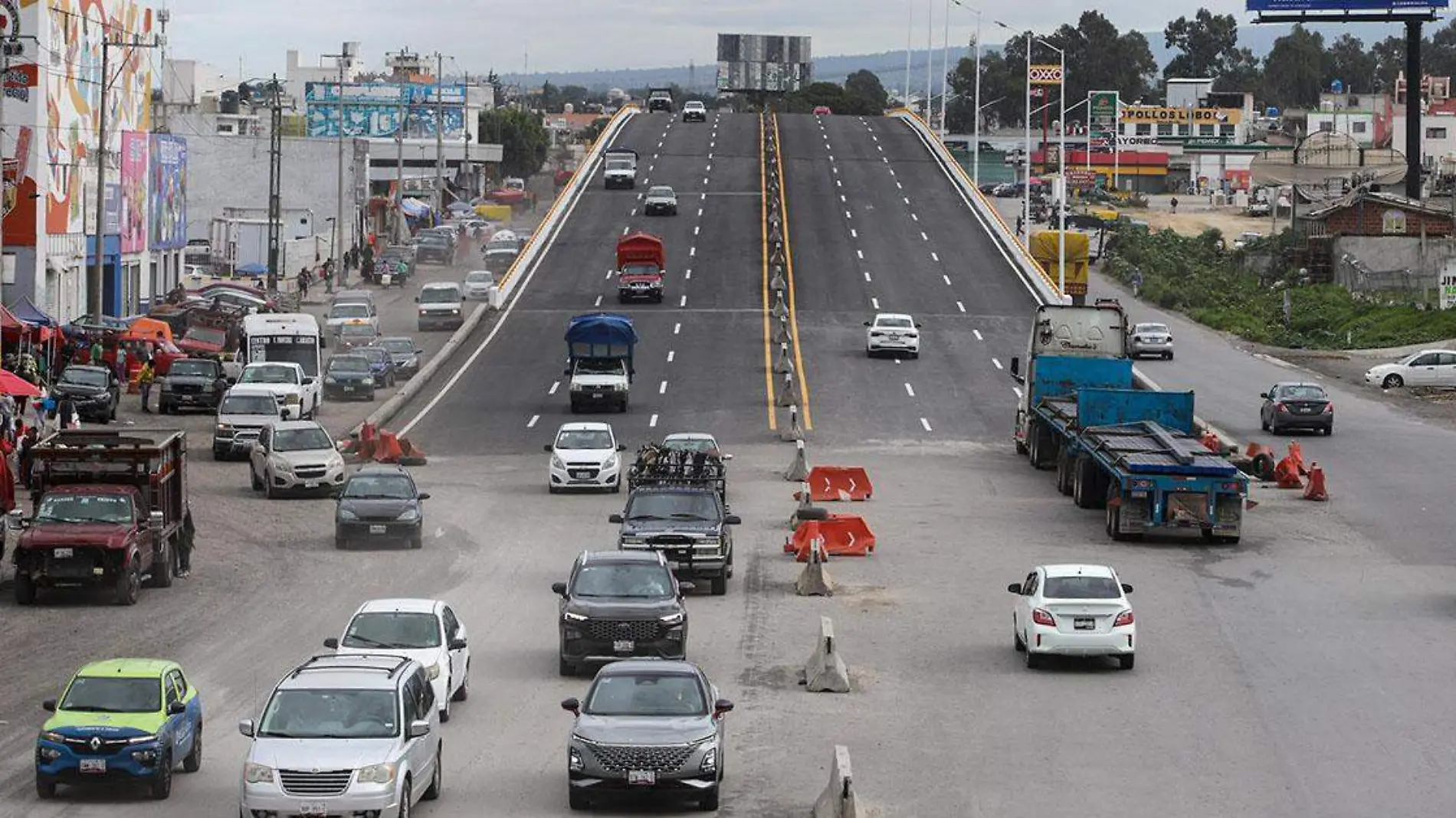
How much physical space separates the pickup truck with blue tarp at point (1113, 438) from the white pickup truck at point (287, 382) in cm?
1794

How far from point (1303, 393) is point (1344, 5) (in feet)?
171

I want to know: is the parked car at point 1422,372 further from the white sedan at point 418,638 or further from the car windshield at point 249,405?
the white sedan at point 418,638

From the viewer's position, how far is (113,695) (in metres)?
21.1

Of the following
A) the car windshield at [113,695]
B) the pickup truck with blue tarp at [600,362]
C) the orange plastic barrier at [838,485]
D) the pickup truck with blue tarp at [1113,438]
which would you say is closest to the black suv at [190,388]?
the pickup truck with blue tarp at [600,362]

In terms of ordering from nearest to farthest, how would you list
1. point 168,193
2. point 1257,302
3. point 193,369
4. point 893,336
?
1. point 193,369
2. point 893,336
3. point 168,193
4. point 1257,302

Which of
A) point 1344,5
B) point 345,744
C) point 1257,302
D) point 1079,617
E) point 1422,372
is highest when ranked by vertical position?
point 1344,5

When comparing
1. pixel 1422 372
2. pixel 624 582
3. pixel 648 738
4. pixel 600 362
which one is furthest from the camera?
pixel 1422 372

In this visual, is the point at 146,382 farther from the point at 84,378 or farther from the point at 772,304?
the point at 772,304

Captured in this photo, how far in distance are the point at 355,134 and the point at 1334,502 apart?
529 feet

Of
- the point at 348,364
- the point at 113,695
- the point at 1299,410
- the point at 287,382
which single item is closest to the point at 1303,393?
the point at 1299,410

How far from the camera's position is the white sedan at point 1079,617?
1105 inches

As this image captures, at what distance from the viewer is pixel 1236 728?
975 inches

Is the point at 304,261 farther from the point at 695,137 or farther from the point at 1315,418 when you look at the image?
the point at 1315,418

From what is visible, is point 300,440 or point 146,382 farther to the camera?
point 146,382
